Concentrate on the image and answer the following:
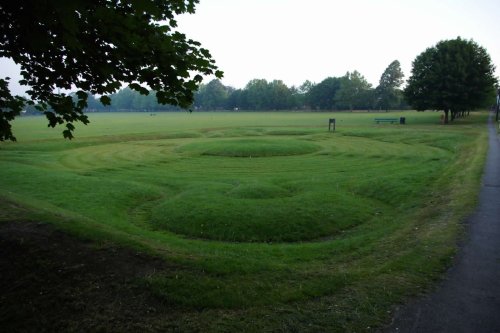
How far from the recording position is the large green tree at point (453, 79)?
6284 cm

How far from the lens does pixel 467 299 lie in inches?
279

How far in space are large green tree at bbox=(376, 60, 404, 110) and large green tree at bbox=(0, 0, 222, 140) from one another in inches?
5963

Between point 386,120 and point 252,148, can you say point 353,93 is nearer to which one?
point 386,120

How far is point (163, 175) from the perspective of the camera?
85.8ft

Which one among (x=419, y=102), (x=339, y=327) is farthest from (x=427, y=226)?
(x=419, y=102)

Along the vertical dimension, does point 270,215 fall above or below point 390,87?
below

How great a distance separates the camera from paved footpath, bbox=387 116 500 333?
618cm

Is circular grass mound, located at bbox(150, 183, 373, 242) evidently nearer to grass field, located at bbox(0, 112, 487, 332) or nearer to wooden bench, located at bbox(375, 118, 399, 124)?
grass field, located at bbox(0, 112, 487, 332)

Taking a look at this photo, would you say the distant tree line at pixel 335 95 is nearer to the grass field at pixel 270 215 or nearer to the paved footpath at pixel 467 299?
the grass field at pixel 270 215

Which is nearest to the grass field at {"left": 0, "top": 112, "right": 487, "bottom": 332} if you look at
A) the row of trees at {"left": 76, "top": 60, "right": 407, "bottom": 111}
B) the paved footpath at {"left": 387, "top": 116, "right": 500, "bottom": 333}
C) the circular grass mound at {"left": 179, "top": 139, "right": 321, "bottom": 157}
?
the circular grass mound at {"left": 179, "top": 139, "right": 321, "bottom": 157}

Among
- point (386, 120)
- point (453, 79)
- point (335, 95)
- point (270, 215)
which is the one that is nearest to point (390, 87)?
point (335, 95)

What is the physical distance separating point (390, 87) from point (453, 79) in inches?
3581

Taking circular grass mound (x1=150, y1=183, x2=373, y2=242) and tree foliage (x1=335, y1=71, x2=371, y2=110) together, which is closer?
circular grass mound (x1=150, y1=183, x2=373, y2=242)

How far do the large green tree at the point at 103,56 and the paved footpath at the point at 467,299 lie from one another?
233 inches
